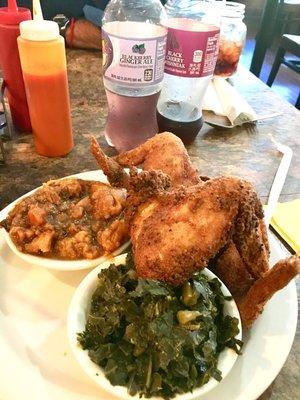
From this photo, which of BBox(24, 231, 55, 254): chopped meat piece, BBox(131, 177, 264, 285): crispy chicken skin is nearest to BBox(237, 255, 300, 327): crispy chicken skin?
BBox(131, 177, 264, 285): crispy chicken skin

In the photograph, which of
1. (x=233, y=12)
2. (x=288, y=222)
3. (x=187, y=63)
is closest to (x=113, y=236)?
(x=288, y=222)

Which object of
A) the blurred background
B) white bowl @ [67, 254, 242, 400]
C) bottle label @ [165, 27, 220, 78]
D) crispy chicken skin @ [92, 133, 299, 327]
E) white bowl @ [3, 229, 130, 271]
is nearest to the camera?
white bowl @ [67, 254, 242, 400]

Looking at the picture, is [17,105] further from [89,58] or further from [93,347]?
[93,347]

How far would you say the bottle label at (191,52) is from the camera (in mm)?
1316

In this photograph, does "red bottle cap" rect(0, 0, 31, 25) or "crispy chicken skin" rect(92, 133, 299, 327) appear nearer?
"crispy chicken skin" rect(92, 133, 299, 327)

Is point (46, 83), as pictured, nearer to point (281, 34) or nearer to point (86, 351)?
point (86, 351)

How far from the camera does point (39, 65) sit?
4.09 ft

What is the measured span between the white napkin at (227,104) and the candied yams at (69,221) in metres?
0.87

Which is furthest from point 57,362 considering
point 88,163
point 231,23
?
point 231,23

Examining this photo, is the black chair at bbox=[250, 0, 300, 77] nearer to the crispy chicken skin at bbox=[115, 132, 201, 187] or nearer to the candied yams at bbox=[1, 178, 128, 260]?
the crispy chicken skin at bbox=[115, 132, 201, 187]

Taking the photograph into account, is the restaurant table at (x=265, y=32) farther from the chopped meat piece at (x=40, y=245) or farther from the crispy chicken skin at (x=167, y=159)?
the chopped meat piece at (x=40, y=245)

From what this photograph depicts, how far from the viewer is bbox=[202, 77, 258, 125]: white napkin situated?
175 cm

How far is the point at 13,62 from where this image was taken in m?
1.40

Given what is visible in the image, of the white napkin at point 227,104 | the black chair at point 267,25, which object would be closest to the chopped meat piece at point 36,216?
the white napkin at point 227,104
